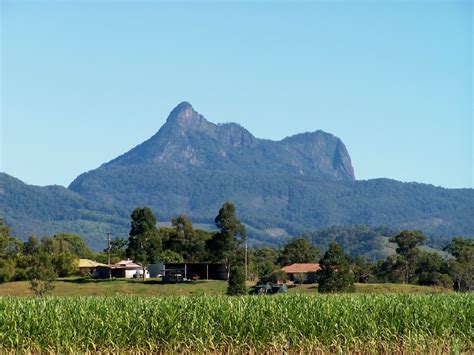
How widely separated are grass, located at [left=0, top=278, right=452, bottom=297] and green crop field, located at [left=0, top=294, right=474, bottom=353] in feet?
211

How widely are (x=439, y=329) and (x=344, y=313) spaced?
14.6ft

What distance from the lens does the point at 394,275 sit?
154625 millimetres

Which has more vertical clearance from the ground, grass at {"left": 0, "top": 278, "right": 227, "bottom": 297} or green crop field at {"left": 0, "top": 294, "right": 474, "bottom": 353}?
grass at {"left": 0, "top": 278, "right": 227, "bottom": 297}

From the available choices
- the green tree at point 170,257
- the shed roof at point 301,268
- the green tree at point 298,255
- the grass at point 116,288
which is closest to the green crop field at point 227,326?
the grass at point 116,288

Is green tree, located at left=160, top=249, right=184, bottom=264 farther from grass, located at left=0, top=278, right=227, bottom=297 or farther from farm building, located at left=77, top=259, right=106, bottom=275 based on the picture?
grass, located at left=0, top=278, right=227, bottom=297

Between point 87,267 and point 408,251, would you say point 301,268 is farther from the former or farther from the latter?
point 87,267

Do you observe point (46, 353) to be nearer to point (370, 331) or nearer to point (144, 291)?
point (370, 331)

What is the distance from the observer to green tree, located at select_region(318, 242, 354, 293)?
3787 inches

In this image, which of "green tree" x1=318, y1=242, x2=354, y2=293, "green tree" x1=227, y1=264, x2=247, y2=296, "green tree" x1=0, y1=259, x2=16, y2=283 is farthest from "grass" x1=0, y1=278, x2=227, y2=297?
"green tree" x1=318, y1=242, x2=354, y2=293

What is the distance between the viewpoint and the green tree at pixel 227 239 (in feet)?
420

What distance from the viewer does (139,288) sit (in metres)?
Result: 116

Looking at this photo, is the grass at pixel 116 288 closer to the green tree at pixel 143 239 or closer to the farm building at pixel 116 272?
the green tree at pixel 143 239

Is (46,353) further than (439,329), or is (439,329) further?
(439,329)

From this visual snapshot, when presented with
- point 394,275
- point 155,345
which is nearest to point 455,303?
point 155,345
